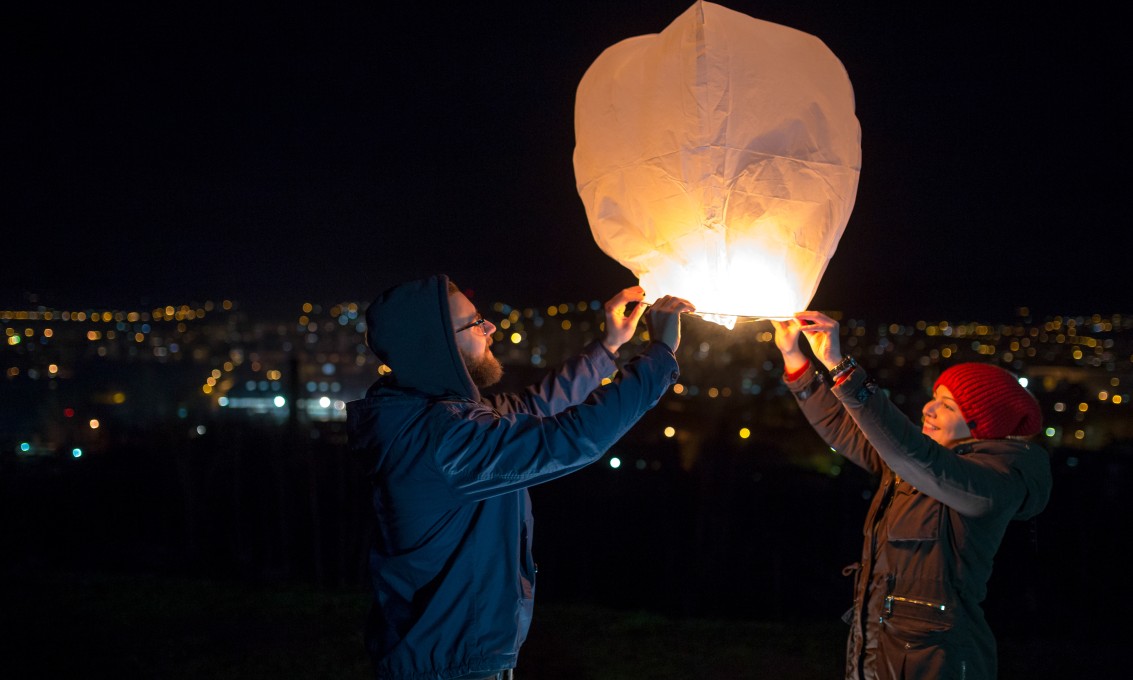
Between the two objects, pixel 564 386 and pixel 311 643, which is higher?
pixel 564 386

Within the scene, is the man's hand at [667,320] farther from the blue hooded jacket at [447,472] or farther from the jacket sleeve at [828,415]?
the jacket sleeve at [828,415]

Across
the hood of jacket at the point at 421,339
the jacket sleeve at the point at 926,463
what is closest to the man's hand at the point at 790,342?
the jacket sleeve at the point at 926,463

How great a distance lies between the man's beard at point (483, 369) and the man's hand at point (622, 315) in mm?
445

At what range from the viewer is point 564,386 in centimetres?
250

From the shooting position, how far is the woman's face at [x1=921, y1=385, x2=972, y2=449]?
7.44 feet

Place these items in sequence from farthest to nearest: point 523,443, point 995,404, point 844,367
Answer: point 995,404, point 844,367, point 523,443

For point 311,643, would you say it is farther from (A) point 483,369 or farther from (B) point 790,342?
(B) point 790,342

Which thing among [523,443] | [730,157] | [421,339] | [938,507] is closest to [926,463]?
[938,507]

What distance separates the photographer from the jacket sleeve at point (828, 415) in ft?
8.23

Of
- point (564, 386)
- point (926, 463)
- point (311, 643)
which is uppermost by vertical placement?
point (564, 386)

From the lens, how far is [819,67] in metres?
2.06

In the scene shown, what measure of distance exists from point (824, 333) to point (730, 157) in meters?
0.64

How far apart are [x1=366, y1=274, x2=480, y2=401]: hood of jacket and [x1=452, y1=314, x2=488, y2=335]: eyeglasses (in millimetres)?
310

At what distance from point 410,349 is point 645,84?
1.07 m
